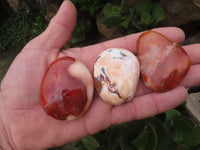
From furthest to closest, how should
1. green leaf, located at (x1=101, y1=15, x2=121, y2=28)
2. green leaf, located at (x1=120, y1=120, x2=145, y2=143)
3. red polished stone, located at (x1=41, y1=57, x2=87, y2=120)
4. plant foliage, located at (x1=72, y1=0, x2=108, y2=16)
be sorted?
plant foliage, located at (x1=72, y1=0, x2=108, y2=16), green leaf, located at (x1=101, y1=15, x2=121, y2=28), green leaf, located at (x1=120, y1=120, x2=145, y2=143), red polished stone, located at (x1=41, y1=57, x2=87, y2=120)

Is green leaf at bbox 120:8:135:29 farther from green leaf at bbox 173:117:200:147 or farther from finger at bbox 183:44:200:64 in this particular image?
green leaf at bbox 173:117:200:147

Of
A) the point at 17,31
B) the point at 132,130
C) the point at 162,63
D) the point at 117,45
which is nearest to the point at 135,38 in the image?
the point at 117,45

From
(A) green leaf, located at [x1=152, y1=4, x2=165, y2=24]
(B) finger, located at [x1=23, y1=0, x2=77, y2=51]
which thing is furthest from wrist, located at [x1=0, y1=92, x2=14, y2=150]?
(A) green leaf, located at [x1=152, y1=4, x2=165, y2=24]

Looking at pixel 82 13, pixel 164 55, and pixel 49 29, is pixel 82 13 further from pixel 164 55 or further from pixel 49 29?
pixel 164 55

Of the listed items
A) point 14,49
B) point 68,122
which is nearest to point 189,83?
point 68,122

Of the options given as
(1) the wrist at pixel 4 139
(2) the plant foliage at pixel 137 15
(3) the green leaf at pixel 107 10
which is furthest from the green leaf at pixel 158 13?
(1) the wrist at pixel 4 139

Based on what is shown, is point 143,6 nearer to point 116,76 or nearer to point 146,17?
point 146,17

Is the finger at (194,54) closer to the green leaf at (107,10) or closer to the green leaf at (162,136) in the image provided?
the green leaf at (162,136)
